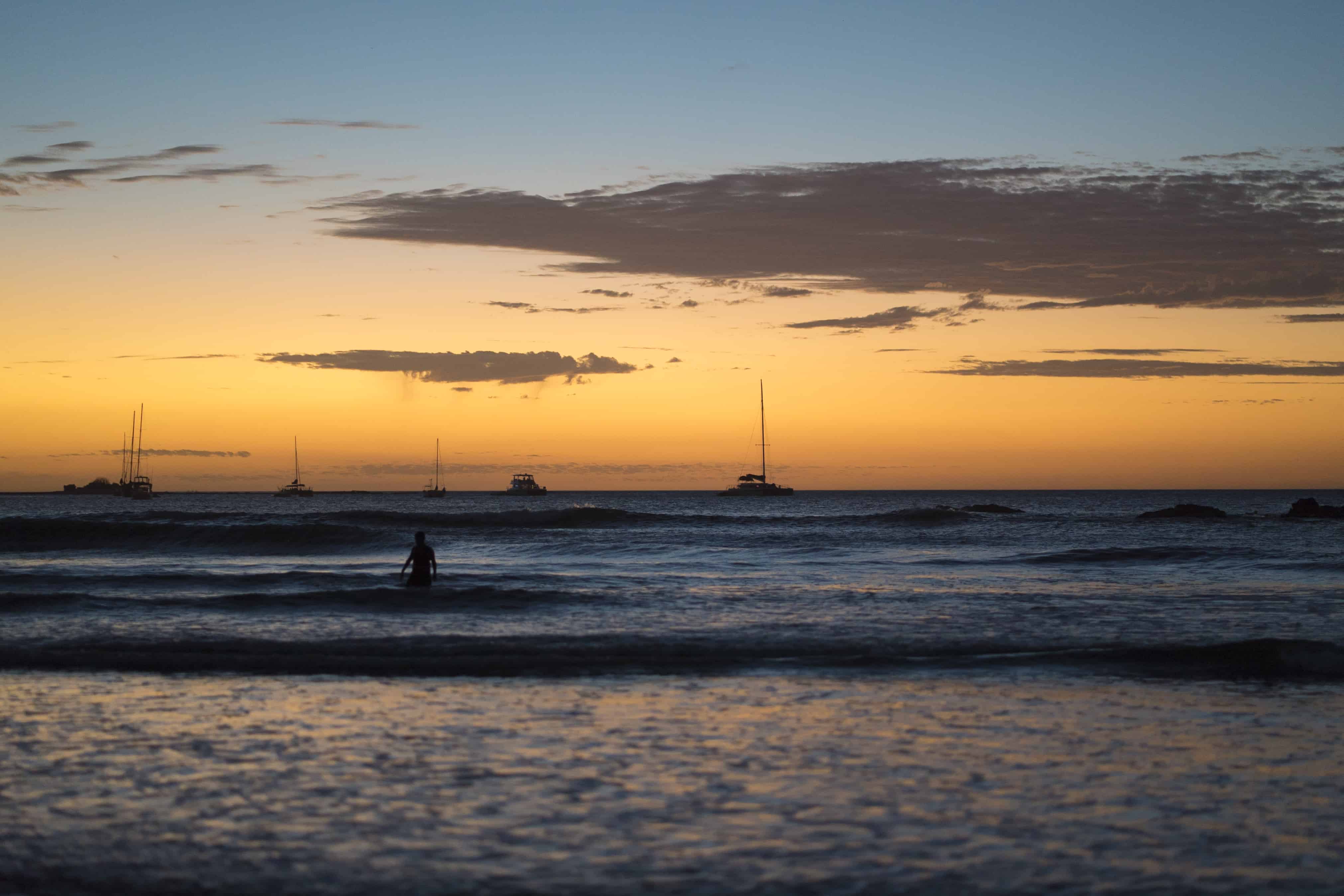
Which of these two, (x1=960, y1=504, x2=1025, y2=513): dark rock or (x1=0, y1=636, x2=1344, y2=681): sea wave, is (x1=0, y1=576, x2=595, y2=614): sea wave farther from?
(x1=960, y1=504, x2=1025, y2=513): dark rock

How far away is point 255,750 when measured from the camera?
10.1 m

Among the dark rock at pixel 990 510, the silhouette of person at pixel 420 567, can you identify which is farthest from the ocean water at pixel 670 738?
the dark rock at pixel 990 510

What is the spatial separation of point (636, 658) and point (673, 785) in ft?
24.2

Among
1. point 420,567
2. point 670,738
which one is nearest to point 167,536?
point 420,567

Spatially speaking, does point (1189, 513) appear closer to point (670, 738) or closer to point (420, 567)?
point (420, 567)

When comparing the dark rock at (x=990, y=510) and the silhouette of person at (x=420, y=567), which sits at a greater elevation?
the silhouette of person at (x=420, y=567)

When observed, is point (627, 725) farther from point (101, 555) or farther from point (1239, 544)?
point (1239, 544)

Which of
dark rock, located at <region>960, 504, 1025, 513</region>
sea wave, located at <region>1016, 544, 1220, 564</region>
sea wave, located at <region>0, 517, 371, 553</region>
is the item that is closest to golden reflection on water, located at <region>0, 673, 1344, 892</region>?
sea wave, located at <region>1016, 544, 1220, 564</region>

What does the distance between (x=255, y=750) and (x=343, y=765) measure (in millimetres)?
1221

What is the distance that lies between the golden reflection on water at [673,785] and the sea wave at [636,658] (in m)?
1.45

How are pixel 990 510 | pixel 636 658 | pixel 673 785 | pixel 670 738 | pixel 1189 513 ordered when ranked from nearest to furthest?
pixel 673 785 → pixel 670 738 → pixel 636 658 → pixel 1189 513 → pixel 990 510

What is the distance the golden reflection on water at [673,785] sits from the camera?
23.1 feet

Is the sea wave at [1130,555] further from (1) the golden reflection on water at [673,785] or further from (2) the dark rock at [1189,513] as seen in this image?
(2) the dark rock at [1189,513]

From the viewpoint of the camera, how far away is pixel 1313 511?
71.9 m
